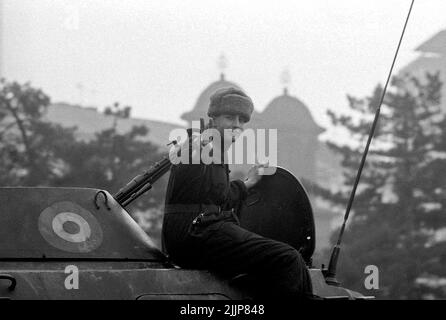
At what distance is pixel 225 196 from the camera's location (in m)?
6.93

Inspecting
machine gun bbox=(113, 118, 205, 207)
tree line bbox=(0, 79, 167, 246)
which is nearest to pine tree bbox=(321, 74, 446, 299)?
tree line bbox=(0, 79, 167, 246)

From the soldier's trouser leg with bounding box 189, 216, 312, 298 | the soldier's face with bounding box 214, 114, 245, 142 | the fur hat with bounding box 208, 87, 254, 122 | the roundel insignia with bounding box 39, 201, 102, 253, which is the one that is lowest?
the soldier's trouser leg with bounding box 189, 216, 312, 298

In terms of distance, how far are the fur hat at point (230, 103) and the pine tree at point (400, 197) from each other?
22.0m

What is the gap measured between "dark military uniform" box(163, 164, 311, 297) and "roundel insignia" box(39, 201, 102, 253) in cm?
47

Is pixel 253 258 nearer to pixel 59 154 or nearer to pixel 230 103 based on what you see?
pixel 230 103

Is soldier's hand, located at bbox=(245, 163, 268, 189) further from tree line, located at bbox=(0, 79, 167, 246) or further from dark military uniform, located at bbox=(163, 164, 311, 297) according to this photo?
tree line, located at bbox=(0, 79, 167, 246)

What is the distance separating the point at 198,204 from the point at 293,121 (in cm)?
2759

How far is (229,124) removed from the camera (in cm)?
716

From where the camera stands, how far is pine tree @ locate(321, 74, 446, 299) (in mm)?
29250

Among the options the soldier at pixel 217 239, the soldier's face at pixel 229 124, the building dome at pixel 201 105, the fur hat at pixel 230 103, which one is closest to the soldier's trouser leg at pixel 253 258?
the soldier at pixel 217 239

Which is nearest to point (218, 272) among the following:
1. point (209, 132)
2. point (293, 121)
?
point (209, 132)

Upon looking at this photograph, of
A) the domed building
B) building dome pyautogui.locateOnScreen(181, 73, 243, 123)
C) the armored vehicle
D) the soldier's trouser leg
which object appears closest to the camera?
the armored vehicle

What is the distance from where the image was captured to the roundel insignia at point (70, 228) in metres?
6.79
